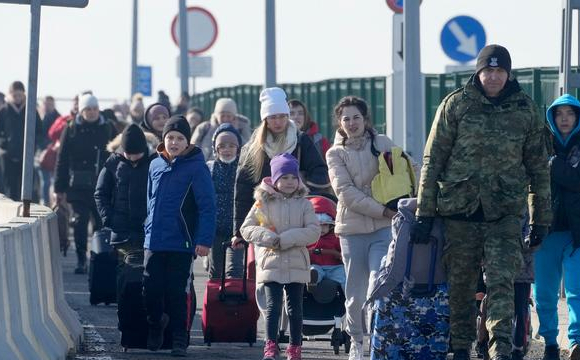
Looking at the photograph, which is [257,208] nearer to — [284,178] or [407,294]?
[284,178]

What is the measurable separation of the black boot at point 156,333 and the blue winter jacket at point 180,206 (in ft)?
1.87

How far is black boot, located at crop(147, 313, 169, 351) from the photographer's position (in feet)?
A: 49.0

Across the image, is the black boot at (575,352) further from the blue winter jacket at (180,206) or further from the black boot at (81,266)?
the black boot at (81,266)

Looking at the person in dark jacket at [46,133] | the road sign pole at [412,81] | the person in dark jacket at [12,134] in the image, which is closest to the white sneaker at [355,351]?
the road sign pole at [412,81]

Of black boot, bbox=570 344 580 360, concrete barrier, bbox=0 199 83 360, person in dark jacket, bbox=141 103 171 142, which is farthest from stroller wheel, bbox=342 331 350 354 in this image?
person in dark jacket, bbox=141 103 171 142

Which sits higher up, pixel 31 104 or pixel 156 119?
pixel 156 119

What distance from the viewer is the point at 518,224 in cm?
1299

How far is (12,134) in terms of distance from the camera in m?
26.4

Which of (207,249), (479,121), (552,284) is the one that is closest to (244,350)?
(207,249)

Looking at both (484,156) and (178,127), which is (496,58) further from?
(178,127)

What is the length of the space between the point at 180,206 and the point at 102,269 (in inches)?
139

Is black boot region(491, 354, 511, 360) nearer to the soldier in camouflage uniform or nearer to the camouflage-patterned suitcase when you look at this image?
the soldier in camouflage uniform

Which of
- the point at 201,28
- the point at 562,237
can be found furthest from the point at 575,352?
the point at 201,28

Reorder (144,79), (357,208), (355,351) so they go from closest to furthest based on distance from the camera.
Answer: (355,351), (357,208), (144,79)
